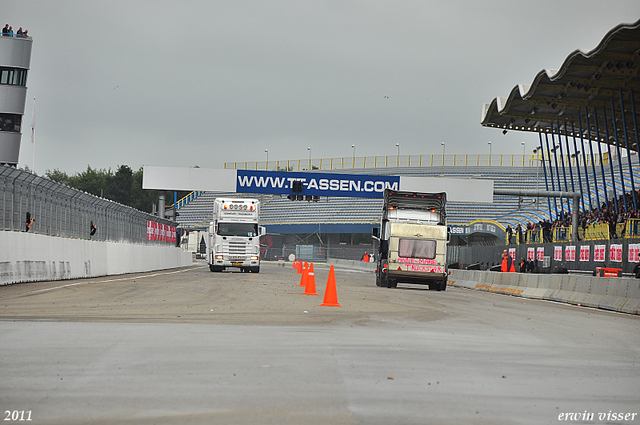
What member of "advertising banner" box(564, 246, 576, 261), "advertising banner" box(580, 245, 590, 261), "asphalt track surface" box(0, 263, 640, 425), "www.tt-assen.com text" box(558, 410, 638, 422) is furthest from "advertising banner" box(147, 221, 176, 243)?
"www.tt-assen.com text" box(558, 410, 638, 422)

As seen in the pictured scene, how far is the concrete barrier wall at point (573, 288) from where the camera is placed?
1905 cm

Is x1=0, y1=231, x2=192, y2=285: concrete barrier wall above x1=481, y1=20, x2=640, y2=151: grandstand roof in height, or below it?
below

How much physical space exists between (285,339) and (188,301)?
7.17m

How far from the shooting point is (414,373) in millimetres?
7406

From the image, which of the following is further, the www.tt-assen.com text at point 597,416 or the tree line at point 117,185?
the tree line at point 117,185

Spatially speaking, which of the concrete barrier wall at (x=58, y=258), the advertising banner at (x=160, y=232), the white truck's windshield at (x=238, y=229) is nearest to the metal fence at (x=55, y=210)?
the concrete barrier wall at (x=58, y=258)

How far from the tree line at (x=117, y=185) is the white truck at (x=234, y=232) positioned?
81.6 m

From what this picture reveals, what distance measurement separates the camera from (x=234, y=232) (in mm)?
40531

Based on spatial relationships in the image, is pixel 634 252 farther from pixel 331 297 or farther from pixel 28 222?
pixel 28 222

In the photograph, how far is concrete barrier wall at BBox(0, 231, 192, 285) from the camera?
20484mm

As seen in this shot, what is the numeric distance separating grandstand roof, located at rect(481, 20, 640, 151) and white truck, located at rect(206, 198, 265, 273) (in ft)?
53.5

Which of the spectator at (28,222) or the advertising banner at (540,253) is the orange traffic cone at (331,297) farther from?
the advertising banner at (540,253)

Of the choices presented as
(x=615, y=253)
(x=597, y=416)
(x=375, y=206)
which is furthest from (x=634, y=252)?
(x=375, y=206)

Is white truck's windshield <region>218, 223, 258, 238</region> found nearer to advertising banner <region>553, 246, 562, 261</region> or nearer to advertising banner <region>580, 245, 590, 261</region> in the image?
advertising banner <region>553, 246, 562, 261</region>
